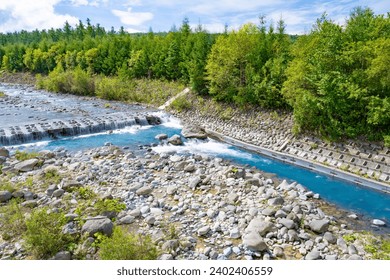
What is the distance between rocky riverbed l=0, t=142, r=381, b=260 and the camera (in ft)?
26.9

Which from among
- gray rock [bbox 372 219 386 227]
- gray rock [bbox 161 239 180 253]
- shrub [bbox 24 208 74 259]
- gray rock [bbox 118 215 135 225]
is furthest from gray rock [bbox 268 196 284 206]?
shrub [bbox 24 208 74 259]

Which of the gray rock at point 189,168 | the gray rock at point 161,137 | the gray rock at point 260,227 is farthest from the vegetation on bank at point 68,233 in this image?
the gray rock at point 161,137

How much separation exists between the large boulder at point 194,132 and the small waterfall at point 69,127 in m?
4.22

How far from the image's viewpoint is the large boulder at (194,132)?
69.3 feet

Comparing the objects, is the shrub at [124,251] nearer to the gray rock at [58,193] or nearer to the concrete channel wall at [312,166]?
the gray rock at [58,193]

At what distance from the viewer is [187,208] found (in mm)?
10641

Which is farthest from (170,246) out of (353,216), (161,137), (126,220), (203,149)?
(161,137)

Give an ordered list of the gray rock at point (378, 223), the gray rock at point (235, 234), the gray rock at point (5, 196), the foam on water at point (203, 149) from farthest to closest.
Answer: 1. the foam on water at point (203, 149)
2. the gray rock at point (378, 223)
3. the gray rock at point (5, 196)
4. the gray rock at point (235, 234)

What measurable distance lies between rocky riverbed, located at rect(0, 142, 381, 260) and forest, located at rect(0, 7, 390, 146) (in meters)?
6.23

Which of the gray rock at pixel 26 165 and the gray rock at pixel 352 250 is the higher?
the gray rock at pixel 26 165

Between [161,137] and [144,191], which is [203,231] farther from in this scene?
[161,137]

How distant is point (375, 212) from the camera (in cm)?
1170

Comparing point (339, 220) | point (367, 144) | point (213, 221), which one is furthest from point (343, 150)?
point (213, 221)
